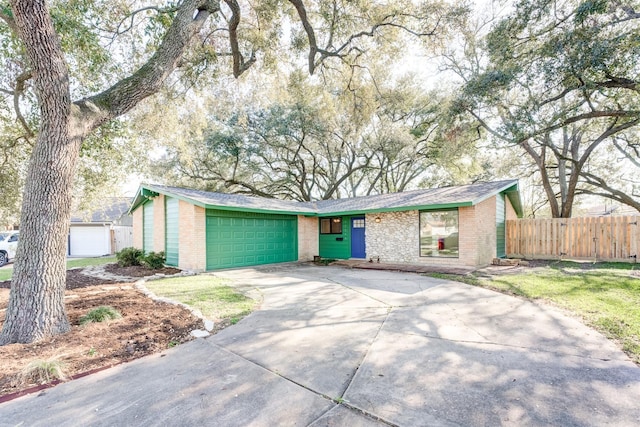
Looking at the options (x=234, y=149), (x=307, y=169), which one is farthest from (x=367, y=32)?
(x=307, y=169)

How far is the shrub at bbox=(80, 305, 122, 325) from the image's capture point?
4270 mm

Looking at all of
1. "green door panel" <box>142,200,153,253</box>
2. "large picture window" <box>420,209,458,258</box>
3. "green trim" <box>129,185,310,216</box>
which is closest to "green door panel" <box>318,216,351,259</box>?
"green trim" <box>129,185,310,216</box>

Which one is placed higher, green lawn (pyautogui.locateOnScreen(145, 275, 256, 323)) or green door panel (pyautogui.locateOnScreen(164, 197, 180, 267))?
green door panel (pyautogui.locateOnScreen(164, 197, 180, 267))

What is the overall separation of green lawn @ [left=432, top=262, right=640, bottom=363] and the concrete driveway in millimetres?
357

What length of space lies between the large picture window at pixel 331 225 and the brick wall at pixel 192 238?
5615 mm

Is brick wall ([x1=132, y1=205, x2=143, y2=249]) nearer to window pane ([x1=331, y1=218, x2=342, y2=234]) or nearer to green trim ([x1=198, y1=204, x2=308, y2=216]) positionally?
green trim ([x1=198, y1=204, x2=308, y2=216])

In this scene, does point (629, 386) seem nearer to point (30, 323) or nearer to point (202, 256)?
point (30, 323)

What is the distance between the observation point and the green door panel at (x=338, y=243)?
13.0 meters

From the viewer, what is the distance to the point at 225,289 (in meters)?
6.84

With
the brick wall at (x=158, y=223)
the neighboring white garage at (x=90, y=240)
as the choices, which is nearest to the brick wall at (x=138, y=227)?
the brick wall at (x=158, y=223)

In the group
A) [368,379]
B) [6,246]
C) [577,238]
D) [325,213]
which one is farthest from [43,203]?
[577,238]

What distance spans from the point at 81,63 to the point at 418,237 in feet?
35.7

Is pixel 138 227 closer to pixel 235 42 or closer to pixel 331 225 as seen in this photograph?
pixel 331 225

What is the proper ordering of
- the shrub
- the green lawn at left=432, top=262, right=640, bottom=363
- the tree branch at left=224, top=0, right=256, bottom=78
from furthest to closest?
the tree branch at left=224, top=0, right=256, bottom=78 → the shrub → the green lawn at left=432, top=262, right=640, bottom=363
